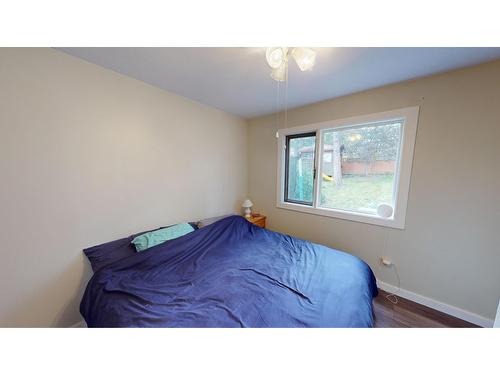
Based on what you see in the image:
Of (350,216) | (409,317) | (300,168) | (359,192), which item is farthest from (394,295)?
(300,168)

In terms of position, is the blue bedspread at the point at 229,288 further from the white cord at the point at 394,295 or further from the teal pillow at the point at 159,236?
the white cord at the point at 394,295

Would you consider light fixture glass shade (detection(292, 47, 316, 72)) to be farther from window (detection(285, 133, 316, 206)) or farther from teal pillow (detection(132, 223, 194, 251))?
teal pillow (detection(132, 223, 194, 251))

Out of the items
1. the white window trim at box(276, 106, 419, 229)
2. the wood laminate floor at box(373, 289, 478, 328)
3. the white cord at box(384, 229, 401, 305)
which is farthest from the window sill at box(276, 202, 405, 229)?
the wood laminate floor at box(373, 289, 478, 328)

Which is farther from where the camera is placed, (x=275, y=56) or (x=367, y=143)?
(x=367, y=143)

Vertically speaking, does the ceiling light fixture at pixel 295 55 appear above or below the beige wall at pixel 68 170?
above

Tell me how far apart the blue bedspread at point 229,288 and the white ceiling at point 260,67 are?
63.8 inches

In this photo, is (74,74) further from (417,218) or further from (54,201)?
(417,218)

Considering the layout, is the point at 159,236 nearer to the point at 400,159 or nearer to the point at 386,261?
the point at 386,261

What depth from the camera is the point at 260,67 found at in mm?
1398

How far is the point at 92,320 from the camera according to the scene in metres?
1.04

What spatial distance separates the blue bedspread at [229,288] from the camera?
917 mm

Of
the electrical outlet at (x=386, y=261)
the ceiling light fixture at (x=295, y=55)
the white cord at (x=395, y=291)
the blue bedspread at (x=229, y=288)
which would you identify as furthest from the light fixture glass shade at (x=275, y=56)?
the electrical outlet at (x=386, y=261)

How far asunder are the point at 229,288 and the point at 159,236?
934 mm
